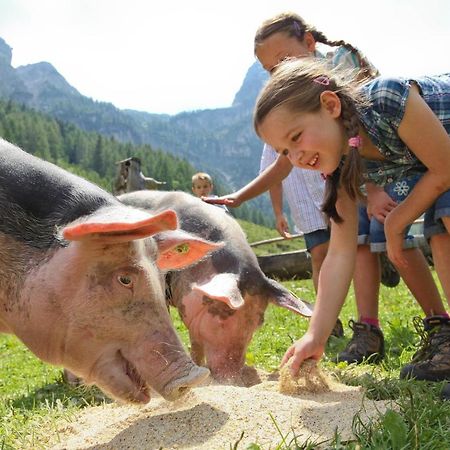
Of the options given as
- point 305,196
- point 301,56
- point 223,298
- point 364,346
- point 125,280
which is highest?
point 301,56

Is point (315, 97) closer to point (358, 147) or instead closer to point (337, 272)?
point (358, 147)

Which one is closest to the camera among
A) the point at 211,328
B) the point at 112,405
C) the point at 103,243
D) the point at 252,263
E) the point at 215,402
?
the point at 103,243

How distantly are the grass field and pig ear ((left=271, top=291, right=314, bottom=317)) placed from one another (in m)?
0.41

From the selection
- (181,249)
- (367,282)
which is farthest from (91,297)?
(367,282)

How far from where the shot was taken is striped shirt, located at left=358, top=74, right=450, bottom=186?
3092 millimetres

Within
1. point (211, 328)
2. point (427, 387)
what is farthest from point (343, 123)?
point (211, 328)

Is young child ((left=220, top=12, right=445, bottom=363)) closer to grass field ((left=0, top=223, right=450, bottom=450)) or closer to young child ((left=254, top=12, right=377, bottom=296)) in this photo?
young child ((left=254, top=12, right=377, bottom=296))

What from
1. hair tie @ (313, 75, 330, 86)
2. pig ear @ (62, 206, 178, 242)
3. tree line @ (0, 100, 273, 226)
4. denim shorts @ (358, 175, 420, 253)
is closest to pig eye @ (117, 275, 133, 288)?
pig ear @ (62, 206, 178, 242)

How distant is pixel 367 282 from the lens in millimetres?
4629

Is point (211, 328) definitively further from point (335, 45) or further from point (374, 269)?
point (335, 45)

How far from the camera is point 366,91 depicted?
10.6 feet

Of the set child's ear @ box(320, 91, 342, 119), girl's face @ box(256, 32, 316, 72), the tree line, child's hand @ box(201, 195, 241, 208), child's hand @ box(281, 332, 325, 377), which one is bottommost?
child's hand @ box(281, 332, 325, 377)

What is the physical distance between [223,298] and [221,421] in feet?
4.23

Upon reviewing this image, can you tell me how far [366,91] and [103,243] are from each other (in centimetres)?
163
